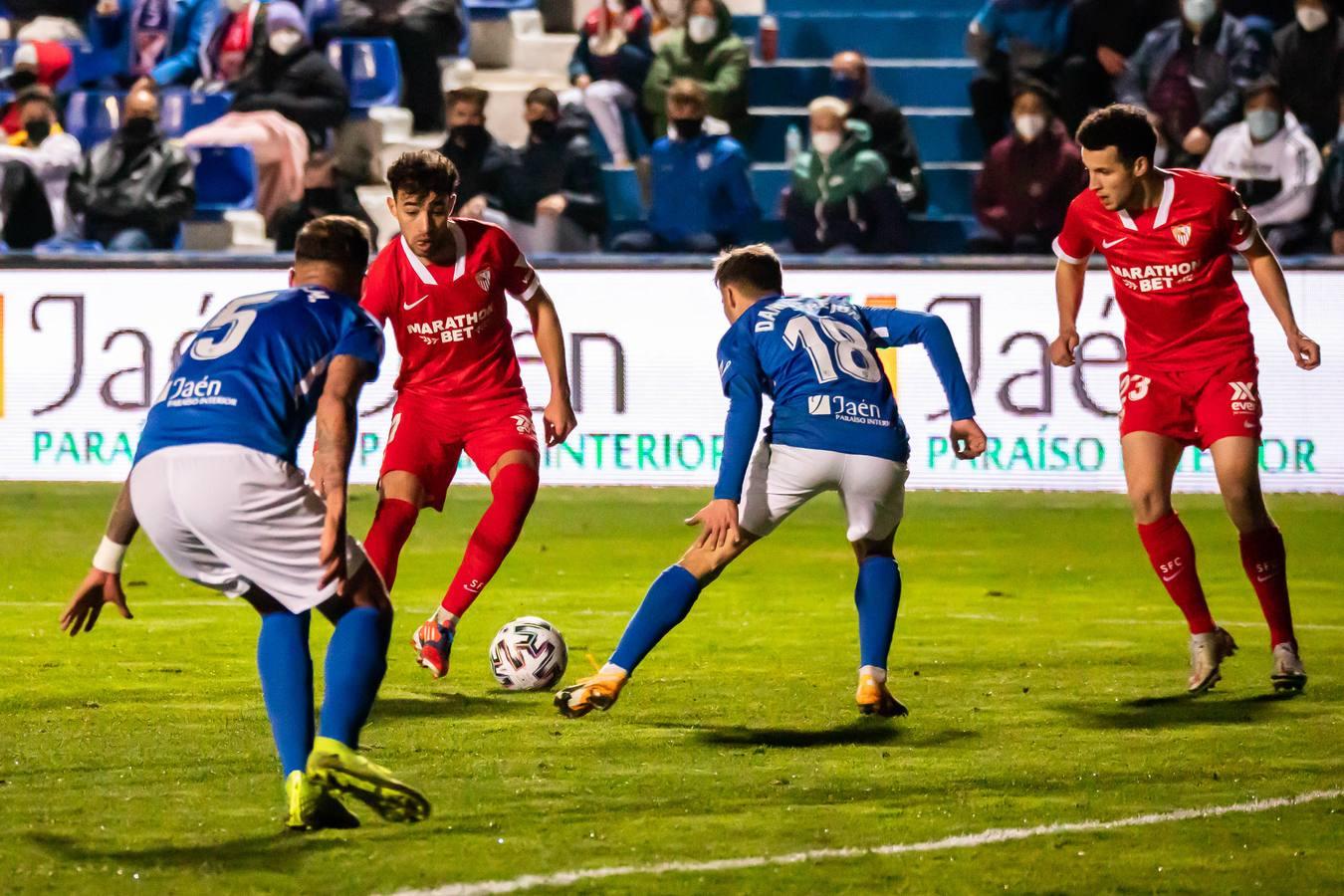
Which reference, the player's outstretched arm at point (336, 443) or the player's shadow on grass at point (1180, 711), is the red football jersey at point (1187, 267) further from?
the player's outstretched arm at point (336, 443)

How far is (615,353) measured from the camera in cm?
1286

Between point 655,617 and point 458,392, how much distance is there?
57.6 inches

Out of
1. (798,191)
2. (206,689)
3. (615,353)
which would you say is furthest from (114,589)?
(798,191)

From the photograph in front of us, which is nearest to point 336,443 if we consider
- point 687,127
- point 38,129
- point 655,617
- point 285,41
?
point 655,617

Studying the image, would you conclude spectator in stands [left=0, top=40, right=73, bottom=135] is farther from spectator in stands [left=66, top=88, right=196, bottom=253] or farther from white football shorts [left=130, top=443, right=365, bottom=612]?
white football shorts [left=130, top=443, right=365, bottom=612]

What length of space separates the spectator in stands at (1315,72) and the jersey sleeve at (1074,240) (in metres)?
8.04

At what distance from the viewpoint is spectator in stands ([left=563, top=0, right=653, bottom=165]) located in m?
16.1

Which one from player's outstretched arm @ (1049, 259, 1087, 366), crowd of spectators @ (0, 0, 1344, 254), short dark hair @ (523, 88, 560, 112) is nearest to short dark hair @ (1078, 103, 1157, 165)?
player's outstretched arm @ (1049, 259, 1087, 366)

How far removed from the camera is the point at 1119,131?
268 inches

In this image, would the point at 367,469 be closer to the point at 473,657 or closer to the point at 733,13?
the point at 473,657

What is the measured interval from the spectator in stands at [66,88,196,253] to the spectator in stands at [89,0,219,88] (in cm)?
212

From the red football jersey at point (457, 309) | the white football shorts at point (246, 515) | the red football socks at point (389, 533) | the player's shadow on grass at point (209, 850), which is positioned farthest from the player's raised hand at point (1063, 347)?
the player's shadow on grass at point (209, 850)

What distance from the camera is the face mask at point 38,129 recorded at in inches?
631

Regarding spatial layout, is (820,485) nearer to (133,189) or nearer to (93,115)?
(133,189)
